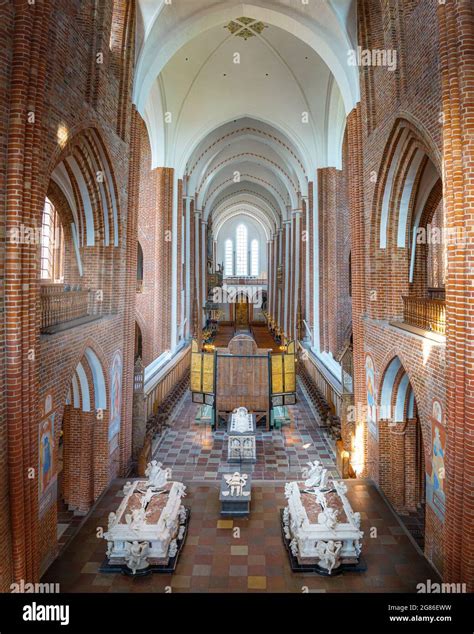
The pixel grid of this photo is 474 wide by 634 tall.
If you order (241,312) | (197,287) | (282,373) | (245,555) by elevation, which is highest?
(197,287)

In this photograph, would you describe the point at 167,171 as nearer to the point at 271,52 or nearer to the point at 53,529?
the point at 271,52

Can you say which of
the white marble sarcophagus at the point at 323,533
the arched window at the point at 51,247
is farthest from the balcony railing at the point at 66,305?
the white marble sarcophagus at the point at 323,533

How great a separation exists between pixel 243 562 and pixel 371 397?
13.9 ft

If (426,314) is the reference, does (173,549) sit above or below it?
below

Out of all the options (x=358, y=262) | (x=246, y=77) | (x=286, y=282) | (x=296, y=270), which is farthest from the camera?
(x=286, y=282)

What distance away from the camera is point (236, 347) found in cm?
1261

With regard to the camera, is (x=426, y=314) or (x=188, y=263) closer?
(x=426, y=314)

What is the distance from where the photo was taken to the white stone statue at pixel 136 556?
5551mm

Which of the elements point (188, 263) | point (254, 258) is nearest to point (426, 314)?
point (188, 263)

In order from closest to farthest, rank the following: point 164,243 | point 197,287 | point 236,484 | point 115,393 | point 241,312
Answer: point 236,484
point 115,393
point 164,243
point 197,287
point 241,312

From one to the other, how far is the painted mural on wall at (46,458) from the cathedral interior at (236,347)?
5 cm

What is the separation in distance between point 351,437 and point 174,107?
13741 millimetres

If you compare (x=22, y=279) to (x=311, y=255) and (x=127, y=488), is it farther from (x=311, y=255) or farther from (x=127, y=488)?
(x=311, y=255)

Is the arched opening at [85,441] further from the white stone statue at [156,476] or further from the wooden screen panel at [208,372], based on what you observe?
the wooden screen panel at [208,372]
